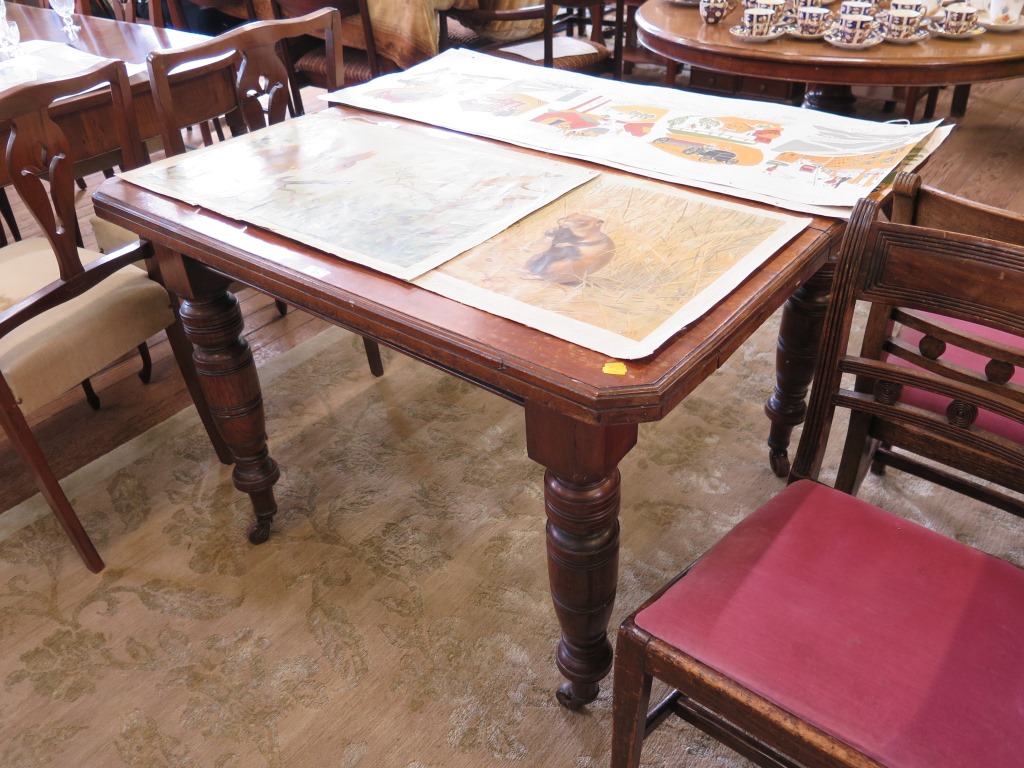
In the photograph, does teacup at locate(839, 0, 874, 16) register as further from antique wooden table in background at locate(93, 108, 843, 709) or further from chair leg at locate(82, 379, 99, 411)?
chair leg at locate(82, 379, 99, 411)

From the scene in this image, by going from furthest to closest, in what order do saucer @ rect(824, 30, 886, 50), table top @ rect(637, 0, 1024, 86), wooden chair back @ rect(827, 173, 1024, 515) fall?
saucer @ rect(824, 30, 886, 50), table top @ rect(637, 0, 1024, 86), wooden chair back @ rect(827, 173, 1024, 515)

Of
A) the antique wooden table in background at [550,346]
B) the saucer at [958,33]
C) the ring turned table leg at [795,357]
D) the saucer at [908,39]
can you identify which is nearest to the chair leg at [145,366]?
the antique wooden table in background at [550,346]

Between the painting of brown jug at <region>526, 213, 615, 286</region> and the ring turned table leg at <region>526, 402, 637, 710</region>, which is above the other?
the painting of brown jug at <region>526, 213, 615, 286</region>

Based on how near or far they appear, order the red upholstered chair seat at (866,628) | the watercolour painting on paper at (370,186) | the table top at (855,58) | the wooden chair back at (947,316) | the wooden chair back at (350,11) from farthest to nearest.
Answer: the wooden chair back at (350,11), the table top at (855,58), the watercolour painting on paper at (370,186), the wooden chair back at (947,316), the red upholstered chair seat at (866,628)

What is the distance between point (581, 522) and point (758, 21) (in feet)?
5.46

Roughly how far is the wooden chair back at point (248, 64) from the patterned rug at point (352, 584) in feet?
2.53

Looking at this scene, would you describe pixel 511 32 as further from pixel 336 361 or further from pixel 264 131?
pixel 264 131

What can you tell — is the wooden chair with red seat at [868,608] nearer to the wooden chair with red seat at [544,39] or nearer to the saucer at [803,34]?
the saucer at [803,34]

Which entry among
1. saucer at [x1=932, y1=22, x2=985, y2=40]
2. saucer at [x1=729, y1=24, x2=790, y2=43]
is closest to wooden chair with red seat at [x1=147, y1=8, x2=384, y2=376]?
saucer at [x1=729, y1=24, x2=790, y2=43]

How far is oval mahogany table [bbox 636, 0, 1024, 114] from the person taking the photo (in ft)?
6.19

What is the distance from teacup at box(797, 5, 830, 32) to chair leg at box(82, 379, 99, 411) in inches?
84.0

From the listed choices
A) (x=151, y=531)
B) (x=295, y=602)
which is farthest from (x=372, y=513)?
(x=151, y=531)

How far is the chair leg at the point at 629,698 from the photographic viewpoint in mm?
906

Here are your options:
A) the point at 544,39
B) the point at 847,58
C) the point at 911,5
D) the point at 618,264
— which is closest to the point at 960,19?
the point at 911,5
